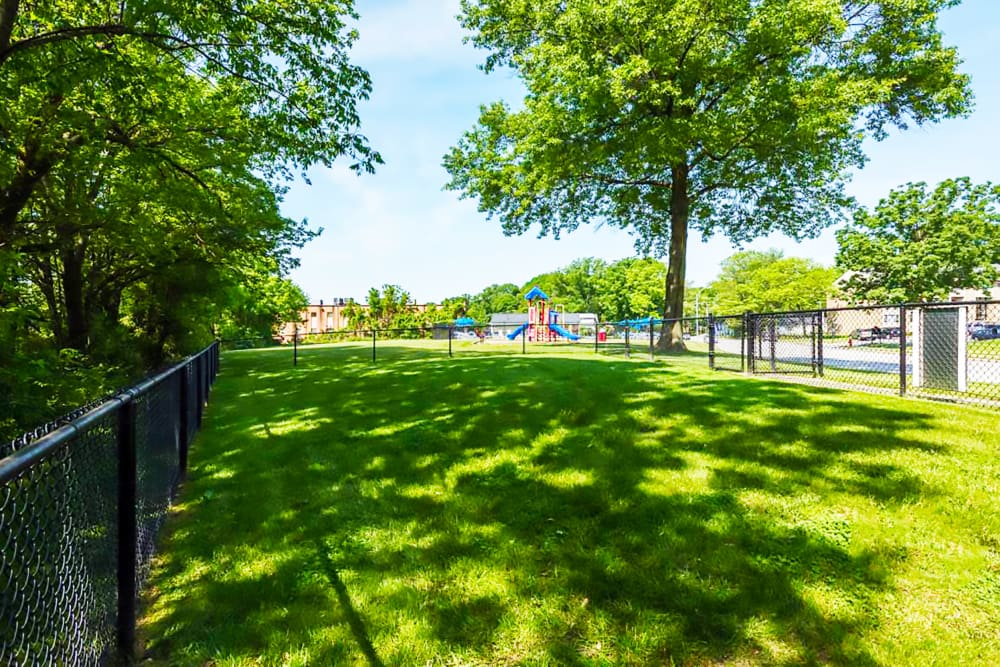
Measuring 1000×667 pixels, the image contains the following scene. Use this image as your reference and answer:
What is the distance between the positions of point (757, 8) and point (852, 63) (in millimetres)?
4754

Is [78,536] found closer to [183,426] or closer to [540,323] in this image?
[183,426]

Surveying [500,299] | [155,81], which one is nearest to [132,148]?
[155,81]

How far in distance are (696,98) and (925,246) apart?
26341 mm

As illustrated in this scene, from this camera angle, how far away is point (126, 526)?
8.73 ft

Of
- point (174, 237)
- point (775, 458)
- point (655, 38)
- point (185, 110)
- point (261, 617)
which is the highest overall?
point (655, 38)

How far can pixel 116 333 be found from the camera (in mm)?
14141

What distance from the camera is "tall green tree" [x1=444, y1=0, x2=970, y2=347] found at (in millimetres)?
14992

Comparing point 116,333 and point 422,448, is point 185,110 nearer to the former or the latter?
point 116,333

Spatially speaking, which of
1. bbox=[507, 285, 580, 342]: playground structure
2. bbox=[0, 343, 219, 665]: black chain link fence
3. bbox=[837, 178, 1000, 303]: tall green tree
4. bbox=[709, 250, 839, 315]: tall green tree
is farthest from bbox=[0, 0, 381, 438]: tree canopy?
bbox=[709, 250, 839, 315]: tall green tree

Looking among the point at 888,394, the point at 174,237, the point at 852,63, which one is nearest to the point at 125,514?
the point at 888,394

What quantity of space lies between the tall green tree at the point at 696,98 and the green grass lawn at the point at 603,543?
1249cm

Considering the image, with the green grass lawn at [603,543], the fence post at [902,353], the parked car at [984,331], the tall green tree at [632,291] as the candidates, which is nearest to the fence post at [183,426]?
the green grass lawn at [603,543]

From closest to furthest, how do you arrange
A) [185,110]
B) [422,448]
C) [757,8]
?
[422,448]
[185,110]
[757,8]

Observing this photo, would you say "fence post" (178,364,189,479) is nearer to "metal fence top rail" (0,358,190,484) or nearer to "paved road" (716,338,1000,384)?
"metal fence top rail" (0,358,190,484)
